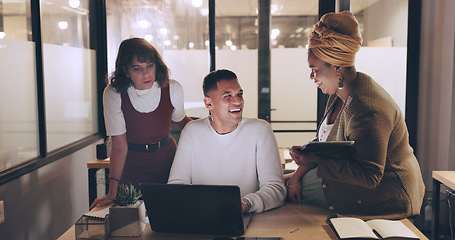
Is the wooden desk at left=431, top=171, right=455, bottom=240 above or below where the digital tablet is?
below

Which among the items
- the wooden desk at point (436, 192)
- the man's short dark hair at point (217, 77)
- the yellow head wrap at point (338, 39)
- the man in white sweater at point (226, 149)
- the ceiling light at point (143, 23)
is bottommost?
the wooden desk at point (436, 192)

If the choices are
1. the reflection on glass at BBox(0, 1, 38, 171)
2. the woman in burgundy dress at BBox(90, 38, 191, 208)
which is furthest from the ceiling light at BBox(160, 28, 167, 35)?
the woman in burgundy dress at BBox(90, 38, 191, 208)

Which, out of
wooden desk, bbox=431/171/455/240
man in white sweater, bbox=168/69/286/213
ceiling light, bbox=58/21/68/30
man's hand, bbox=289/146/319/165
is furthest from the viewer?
ceiling light, bbox=58/21/68/30

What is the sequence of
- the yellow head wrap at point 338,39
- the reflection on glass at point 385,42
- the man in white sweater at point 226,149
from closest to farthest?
the yellow head wrap at point 338,39
the man in white sweater at point 226,149
the reflection on glass at point 385,42

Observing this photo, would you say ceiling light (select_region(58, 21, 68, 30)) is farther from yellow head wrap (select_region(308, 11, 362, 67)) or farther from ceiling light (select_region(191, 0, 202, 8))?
yellow head wrap (select_region(308, 11, 362, 67))

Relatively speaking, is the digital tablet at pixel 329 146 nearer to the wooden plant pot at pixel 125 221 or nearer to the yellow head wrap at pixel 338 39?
the yellow head wrap at pixel 338 39

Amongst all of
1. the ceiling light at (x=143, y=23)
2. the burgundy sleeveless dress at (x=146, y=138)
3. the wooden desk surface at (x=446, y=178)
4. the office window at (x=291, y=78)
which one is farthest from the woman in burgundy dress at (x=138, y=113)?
the office window at (x=291, y=78)

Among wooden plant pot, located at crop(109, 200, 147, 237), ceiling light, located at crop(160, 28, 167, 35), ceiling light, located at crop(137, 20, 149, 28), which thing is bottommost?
wooden plant pot, located at crop(109, 200, 147, 237)

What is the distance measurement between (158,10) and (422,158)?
2956 millimetres

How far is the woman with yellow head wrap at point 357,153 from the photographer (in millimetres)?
1612

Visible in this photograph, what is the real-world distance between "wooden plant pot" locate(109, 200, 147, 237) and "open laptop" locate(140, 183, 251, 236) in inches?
1.8

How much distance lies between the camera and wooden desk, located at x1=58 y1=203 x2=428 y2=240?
146 centimetres

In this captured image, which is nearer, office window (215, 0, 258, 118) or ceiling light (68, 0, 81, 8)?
ceiling light (68, 0, 81, 8)

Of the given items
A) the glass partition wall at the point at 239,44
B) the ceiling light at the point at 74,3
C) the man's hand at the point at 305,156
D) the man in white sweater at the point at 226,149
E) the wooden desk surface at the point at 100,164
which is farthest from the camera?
the glass partition wall at the point at 239,44
